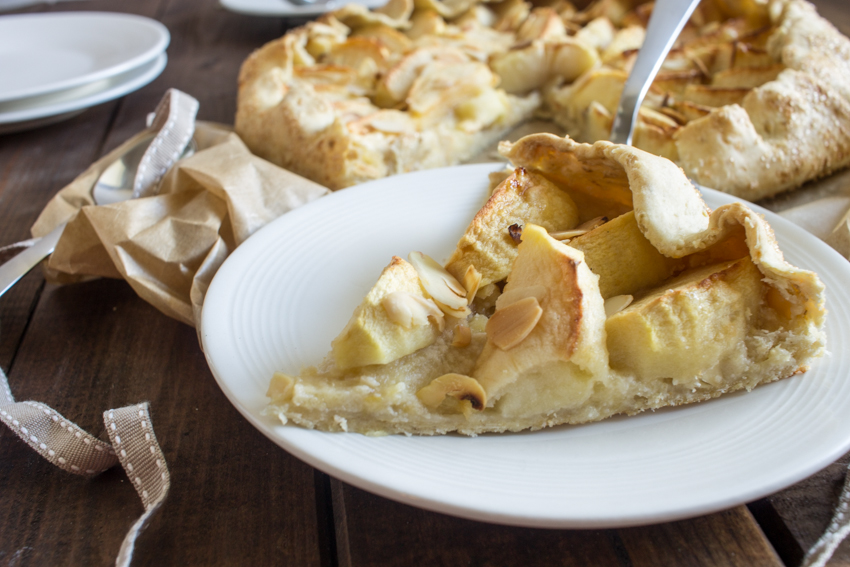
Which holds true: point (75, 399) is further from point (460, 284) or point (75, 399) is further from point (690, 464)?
point (690, 464)

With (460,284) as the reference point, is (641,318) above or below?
above

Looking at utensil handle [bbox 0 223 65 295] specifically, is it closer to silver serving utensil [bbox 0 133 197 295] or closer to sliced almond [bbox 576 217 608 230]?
silver serving utensil [bbox 0 133 197 295]

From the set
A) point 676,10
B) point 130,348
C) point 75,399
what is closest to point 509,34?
point 676,10

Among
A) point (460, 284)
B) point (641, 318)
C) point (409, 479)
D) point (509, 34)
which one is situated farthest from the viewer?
point (509, 34)

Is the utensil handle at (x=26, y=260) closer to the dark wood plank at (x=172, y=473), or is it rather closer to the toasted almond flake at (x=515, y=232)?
the dark wood plank at (x=172, y=473)

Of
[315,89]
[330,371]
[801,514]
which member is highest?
[801,514]

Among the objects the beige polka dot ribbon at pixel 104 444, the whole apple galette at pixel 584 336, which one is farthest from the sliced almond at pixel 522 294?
the beige polka dot ribbon at pixel 104 444

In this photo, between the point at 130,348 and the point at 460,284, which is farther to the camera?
the point at 130,348

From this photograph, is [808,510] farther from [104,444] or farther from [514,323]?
[104,444]
